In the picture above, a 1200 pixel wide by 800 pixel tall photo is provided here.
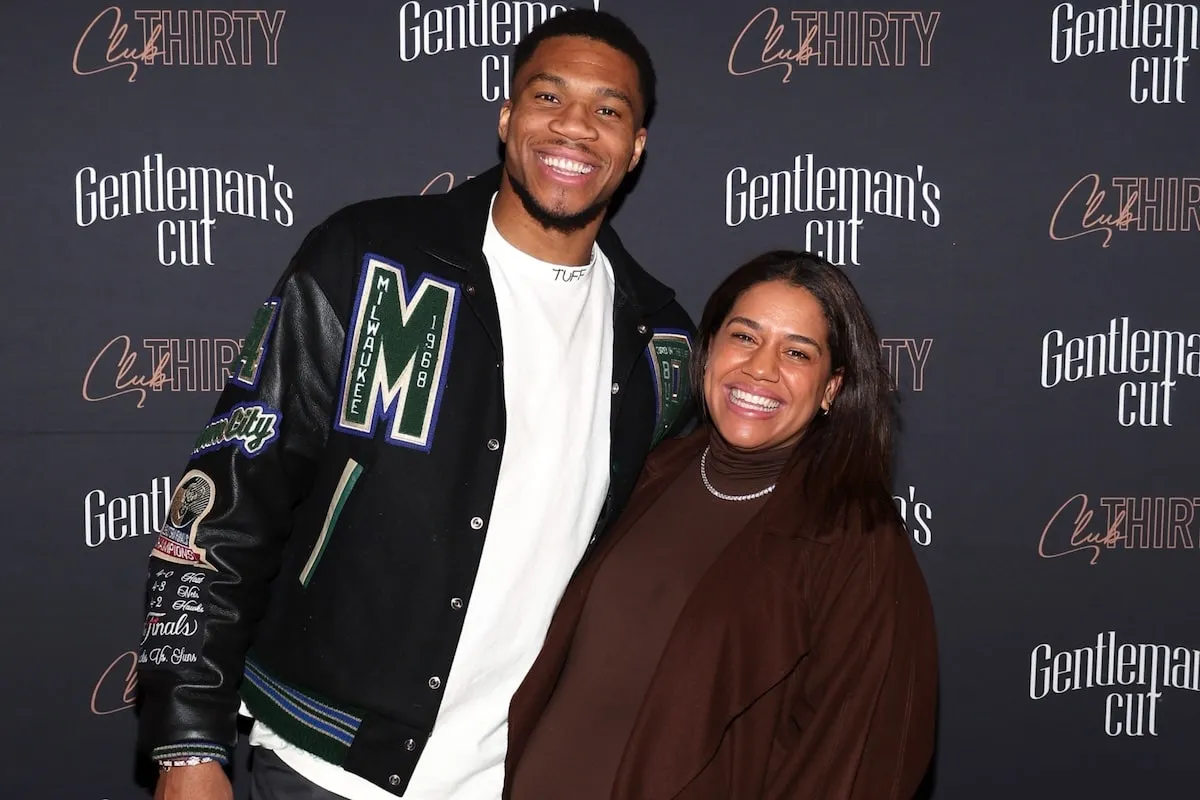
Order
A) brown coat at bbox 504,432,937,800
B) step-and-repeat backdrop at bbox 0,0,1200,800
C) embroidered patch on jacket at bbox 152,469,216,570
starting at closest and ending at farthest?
brown coat at bbox 504,432,937,800 → embroidered patch on jacket at bbox 152,469,216,570 → step-and-repeat backdrop at bbox 0,0,1200,800

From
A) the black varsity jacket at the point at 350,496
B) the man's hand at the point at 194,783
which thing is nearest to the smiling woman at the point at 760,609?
the black varsity jacket at the point at 350,496

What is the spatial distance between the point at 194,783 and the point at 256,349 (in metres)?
0.67

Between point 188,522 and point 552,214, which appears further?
point 552,214

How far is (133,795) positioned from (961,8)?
2.68m

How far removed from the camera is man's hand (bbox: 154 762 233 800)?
1.78 metres

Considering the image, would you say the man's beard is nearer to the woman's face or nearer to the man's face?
the man's face

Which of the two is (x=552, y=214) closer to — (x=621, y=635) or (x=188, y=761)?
(x=621, y=635)

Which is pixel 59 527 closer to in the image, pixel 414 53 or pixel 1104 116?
pixel 414 53

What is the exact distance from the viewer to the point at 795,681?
178 centimetres

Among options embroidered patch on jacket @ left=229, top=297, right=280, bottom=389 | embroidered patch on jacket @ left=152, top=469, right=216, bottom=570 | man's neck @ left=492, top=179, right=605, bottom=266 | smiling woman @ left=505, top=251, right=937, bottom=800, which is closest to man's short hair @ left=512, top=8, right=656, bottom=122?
man's neck @ left=492, top=179, right=605, bottom=266

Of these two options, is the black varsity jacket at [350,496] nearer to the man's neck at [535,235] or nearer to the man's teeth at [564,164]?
the man's neck at [535,235]

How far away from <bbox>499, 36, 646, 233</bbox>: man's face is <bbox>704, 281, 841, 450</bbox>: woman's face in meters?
0.35

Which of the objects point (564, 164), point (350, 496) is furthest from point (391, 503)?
point (564, 164)

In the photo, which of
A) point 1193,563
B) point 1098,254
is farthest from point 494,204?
point 1193,563
